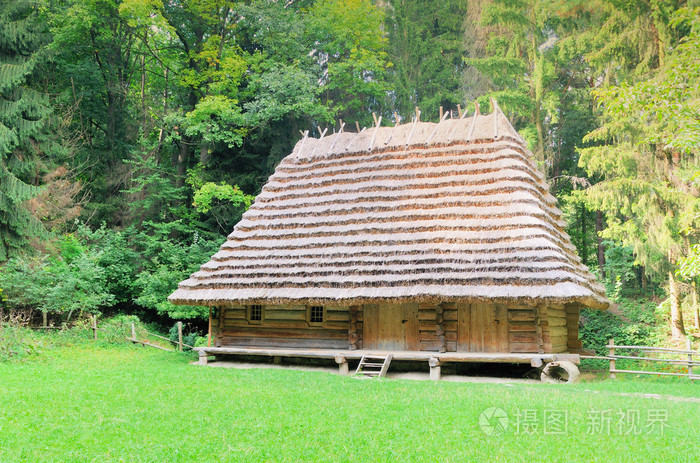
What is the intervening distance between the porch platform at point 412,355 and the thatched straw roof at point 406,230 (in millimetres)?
1503

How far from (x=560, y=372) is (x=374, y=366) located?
15.1 feet

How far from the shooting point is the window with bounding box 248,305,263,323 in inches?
683

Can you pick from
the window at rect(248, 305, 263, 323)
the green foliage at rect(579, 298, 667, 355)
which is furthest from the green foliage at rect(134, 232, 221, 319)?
the green foliage at rect(579, 298, 667, 355)

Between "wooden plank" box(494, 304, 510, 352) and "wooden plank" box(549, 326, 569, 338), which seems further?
"wooden plank" box(549, 326, 569, 338)

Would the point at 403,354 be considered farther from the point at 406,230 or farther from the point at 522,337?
the point at 406,230

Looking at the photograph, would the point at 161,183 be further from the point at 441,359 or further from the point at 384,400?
the point at 384,400

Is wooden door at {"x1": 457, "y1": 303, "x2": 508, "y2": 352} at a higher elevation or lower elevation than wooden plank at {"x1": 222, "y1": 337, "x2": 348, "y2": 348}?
higher

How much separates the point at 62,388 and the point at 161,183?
1736cm

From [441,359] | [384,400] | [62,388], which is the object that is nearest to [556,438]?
[384,400]

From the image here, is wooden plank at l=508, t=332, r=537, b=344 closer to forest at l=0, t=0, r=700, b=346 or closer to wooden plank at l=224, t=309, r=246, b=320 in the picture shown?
forest at l=0, t=0, r=700, b=346

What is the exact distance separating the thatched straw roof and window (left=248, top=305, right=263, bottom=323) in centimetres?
160

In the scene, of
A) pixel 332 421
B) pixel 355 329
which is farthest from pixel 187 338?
pixel 332 421

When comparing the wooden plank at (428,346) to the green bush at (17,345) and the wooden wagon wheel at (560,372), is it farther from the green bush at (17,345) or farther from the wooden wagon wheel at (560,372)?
the green bush at (17,345)

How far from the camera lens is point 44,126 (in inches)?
958
